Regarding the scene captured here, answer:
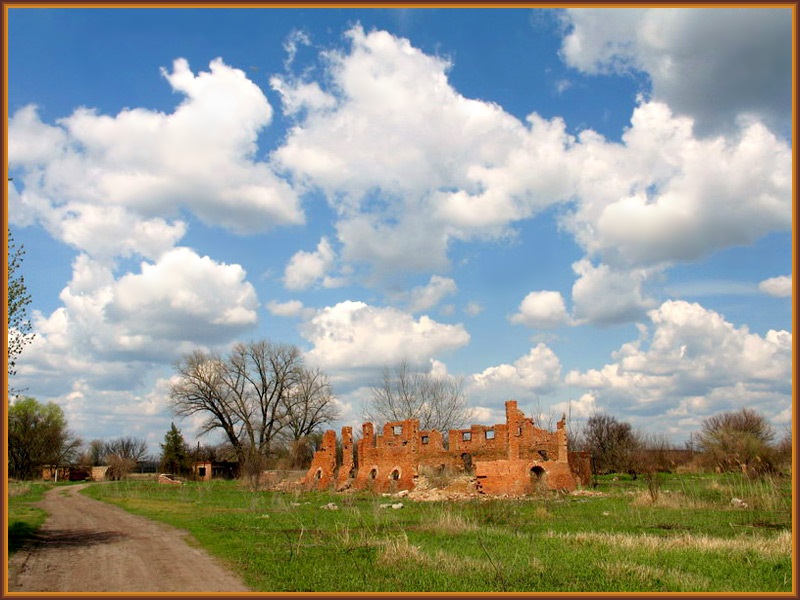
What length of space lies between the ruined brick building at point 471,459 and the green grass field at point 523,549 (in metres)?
9.14

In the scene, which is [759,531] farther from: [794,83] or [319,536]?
[794,83]

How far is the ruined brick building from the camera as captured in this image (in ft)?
101

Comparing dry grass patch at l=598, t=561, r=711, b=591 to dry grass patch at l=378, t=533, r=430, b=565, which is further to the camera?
dry grass patch at l=378, t=533, r=430, b=565

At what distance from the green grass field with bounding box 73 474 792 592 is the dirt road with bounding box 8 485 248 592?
62 cm

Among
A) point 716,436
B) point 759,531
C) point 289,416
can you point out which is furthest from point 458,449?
point 289,416

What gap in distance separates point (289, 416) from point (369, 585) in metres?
52.2

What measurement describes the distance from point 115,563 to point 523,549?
795 centimetres

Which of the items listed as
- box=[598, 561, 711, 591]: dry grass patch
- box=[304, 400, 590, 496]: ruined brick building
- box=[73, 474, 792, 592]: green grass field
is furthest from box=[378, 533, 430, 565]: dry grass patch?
box=[304, 400, 590, 496]: ruined brick building

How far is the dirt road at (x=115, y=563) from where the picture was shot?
959 centimetres

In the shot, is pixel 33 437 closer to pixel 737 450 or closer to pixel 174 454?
pixel 174 454

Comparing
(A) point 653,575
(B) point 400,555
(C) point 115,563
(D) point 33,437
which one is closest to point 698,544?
(A) point 653,575

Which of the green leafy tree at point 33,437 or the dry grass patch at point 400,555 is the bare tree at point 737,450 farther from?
the green leafy tree at point 33,437

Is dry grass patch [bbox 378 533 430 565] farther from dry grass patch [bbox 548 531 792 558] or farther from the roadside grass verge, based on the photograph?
the roadside grass verge

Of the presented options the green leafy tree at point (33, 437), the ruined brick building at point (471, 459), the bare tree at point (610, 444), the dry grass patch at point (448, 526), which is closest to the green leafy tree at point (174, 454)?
the green leafy tree at point (33, 437)
